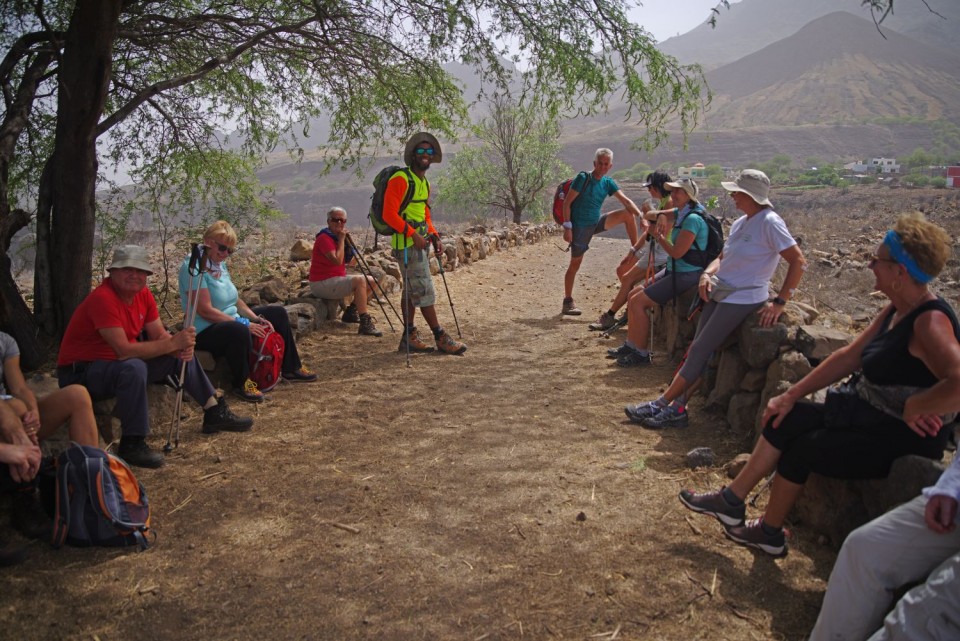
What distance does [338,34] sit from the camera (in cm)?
764

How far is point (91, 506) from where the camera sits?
2.99 m

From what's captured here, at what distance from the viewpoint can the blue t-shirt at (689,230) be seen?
5328 millimetres

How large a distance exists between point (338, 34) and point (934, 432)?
725 cm

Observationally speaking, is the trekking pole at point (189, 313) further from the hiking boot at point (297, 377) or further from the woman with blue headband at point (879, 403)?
the woman with blue headband at point (879, 403)

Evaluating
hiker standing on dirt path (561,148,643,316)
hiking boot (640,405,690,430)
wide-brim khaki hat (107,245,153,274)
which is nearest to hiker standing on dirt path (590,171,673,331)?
hiker standing on dirt path (561,148,643,316)

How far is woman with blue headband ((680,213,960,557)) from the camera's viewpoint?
2.47 meters

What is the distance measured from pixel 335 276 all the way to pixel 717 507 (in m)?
5.21

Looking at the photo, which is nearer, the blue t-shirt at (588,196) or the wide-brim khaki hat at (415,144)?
the wide-brim khaki hat at (415,144)

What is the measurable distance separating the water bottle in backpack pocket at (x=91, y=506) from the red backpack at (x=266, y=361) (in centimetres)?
209

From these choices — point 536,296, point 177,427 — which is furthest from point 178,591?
point 536,296

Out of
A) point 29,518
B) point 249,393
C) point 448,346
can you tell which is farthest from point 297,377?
A: point 29,518

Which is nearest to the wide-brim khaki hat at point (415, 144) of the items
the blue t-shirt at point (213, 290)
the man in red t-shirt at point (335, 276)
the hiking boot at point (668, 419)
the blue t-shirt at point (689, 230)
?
the man in red t-shirt at point (335, 276)

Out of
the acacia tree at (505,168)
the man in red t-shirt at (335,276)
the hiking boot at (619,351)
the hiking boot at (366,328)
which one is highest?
the acacia tree at (505,168)

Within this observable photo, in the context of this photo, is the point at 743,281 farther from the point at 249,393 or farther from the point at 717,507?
the point at 249,393
